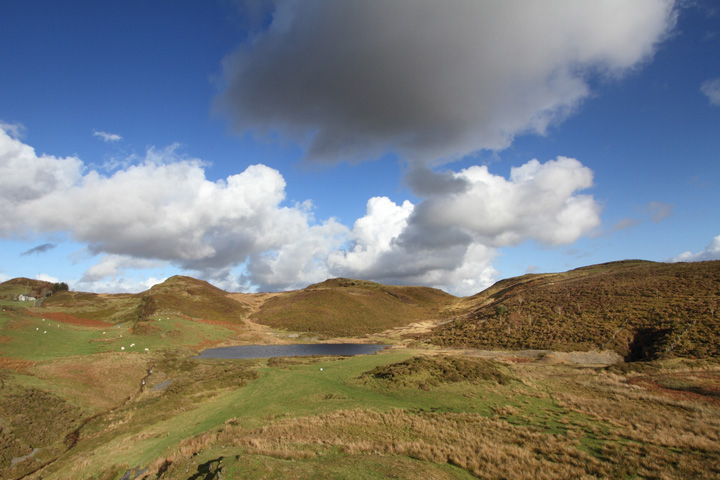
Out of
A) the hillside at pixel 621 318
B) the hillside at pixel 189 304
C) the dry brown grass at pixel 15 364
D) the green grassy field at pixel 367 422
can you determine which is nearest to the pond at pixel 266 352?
the hillside at pixel 621 318

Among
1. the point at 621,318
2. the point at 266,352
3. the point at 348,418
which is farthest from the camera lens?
the point at 266,352

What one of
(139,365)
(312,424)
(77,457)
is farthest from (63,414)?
(312,424)

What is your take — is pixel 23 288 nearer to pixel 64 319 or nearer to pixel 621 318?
pixel 64 319

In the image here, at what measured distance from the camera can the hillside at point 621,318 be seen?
43062 millimetres

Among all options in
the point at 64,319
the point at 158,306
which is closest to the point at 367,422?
the point at 64,319

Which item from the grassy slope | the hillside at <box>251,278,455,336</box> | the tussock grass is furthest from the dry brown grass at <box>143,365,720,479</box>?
the hillside at <box>251,278,455,336</box>

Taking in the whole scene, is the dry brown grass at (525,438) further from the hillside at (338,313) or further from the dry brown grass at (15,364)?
the hillside at (338,313)

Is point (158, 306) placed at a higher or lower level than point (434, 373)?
higher

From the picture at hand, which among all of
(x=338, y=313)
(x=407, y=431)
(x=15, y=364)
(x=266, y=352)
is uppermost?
(x=338, y=313)

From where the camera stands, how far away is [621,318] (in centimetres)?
5453

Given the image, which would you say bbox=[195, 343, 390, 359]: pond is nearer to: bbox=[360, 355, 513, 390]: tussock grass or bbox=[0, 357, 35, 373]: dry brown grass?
bbox=[0, 357, 35, 373]: dry brown grass

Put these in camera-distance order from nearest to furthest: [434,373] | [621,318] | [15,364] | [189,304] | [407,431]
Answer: [407,431] → [434,373] → [15,364] → [621,318] → [189,304]

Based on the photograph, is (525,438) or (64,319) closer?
(525,438)

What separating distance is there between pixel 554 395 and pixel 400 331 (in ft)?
265
